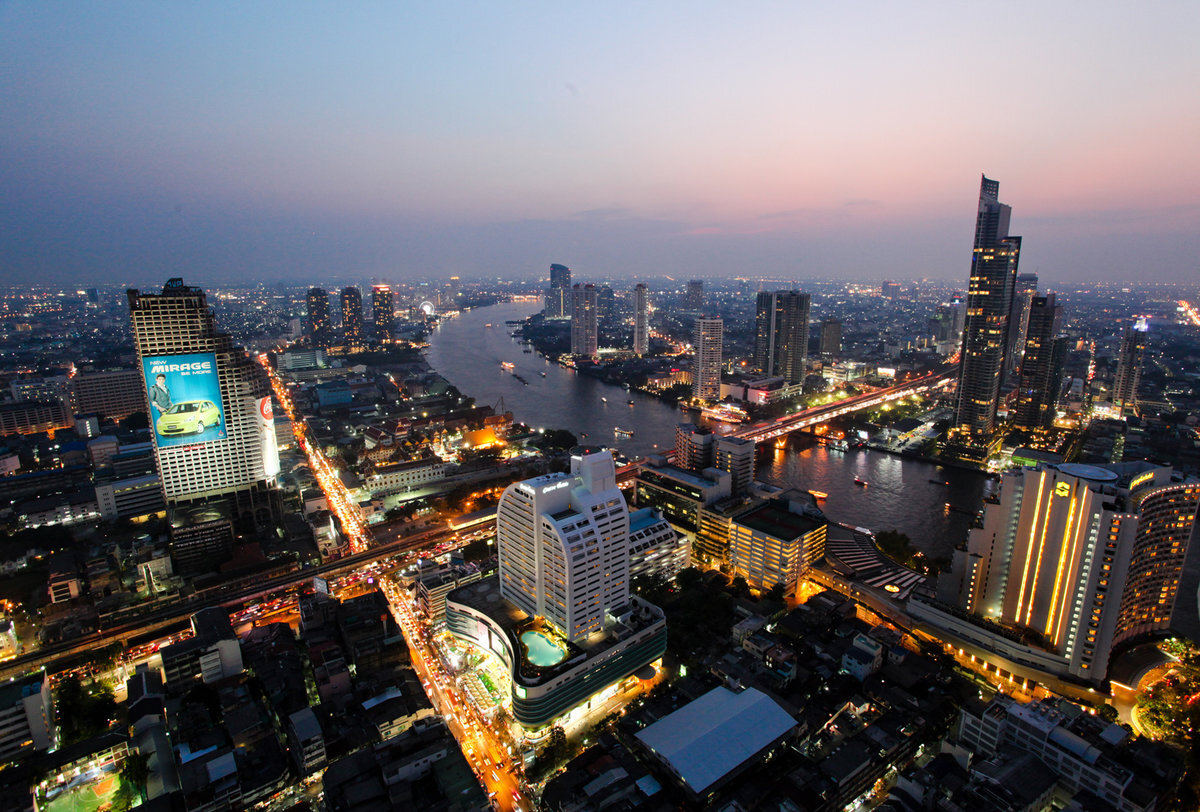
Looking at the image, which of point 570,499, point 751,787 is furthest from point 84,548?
point 751,787

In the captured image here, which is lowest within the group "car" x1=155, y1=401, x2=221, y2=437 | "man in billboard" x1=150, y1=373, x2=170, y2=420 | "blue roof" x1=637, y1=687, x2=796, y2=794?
"blue roof" x1=637, y1=687, x2=796, y2=794

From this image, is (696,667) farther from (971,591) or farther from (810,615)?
(971,591)

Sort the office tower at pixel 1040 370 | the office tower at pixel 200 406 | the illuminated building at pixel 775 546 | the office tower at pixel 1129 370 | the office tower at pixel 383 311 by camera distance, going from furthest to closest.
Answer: the office tower at pixel 383 311, the office tower at pixel 1129 370, the office tower at pixel 1040 370, the office tower at pixel 200 406, the illuminated building at pixel 775 546

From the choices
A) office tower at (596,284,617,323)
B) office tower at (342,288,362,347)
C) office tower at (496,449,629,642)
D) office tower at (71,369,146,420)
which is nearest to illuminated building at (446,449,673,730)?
office tower at (496,449,629,642)

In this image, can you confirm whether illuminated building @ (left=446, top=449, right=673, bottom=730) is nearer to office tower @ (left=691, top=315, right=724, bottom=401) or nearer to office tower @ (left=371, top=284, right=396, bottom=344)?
office tower @ (left=691, top=315, right=724, bottom=401)

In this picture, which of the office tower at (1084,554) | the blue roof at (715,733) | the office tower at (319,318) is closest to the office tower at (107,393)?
the office tower at (319,318)

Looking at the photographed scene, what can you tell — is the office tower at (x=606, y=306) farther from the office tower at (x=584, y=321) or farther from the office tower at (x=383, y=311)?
the office tower at (x=383, y=311)
